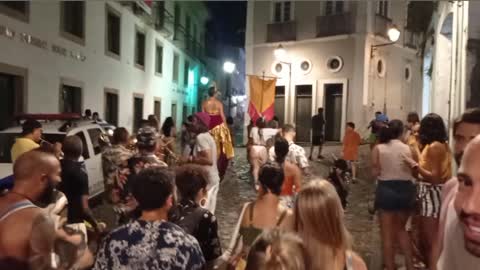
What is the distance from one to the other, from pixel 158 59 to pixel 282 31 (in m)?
5.73

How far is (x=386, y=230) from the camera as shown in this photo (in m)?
5.30

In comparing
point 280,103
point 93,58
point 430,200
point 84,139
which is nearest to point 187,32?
point 280,103

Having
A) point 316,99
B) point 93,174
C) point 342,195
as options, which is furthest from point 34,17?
point 316,99

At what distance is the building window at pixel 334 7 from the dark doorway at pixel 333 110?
299 centimetres

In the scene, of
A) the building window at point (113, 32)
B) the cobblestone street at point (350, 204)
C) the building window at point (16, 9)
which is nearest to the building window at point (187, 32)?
the building window at point (113, 32)

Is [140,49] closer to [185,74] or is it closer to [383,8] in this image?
[185,74]

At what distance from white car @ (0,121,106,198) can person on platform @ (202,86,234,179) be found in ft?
6.22

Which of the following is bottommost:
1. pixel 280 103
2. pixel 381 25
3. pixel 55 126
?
pixel 55 126

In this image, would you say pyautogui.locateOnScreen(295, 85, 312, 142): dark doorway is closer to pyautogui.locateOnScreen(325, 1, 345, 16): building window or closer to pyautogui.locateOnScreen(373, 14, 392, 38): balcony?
pyautogui.locateOnScreen(325, 1, 345, 16): building window

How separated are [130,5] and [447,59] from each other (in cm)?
1121

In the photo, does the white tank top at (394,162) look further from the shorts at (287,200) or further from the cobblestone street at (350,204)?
the cobblestone street at (350,204)

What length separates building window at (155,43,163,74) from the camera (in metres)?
22.6

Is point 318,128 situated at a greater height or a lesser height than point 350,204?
greater

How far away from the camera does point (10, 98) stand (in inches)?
425
